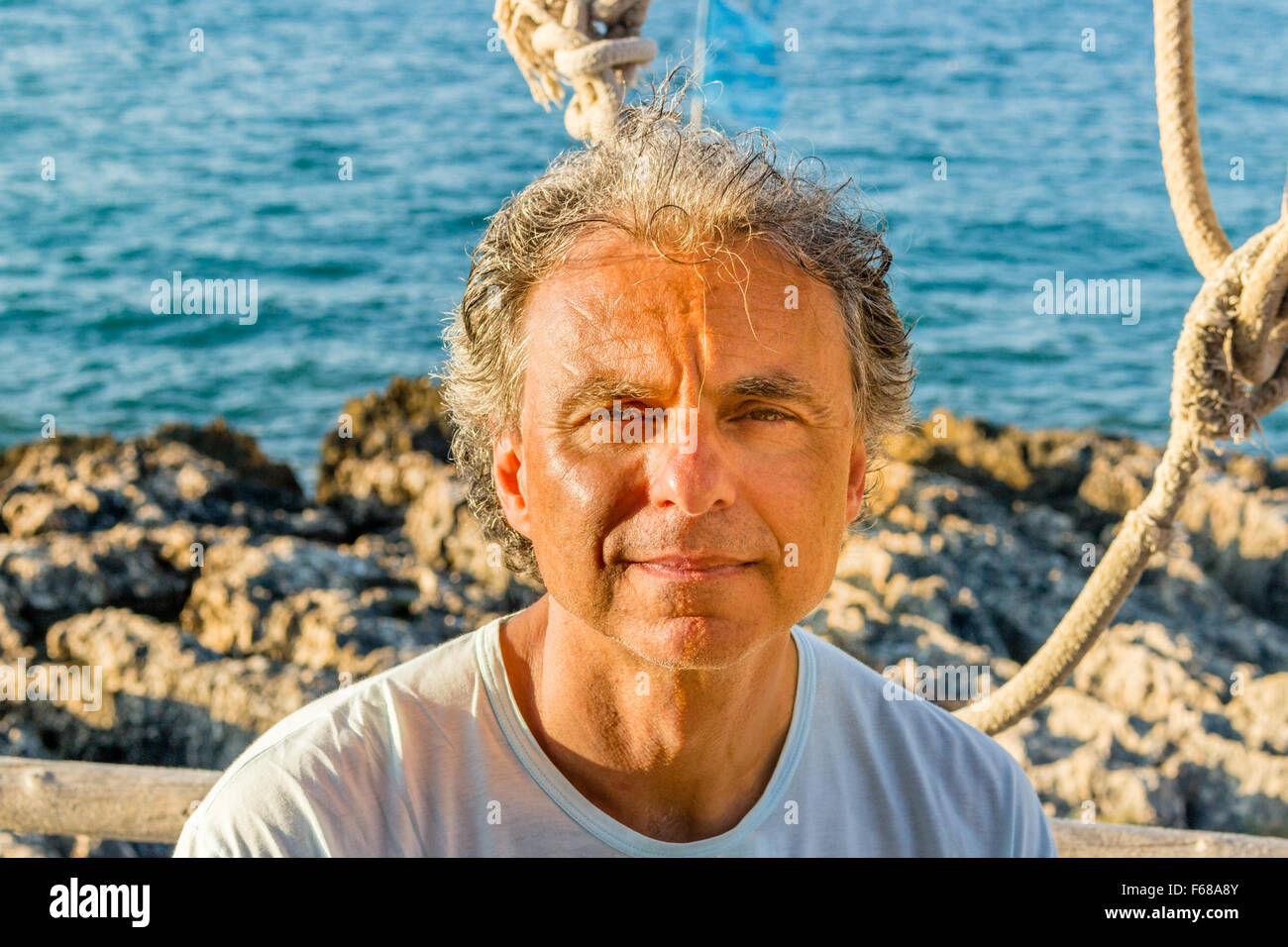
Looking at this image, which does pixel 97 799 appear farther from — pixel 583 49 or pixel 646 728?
pixel 583 49

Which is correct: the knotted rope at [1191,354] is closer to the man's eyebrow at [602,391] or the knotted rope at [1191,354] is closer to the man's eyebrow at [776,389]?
the man's eyebrow at [776,389]

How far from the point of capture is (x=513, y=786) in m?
1.38

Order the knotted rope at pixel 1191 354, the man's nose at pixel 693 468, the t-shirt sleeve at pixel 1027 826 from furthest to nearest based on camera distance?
A: the knotted rope at pixel 1191 354
the t-shirt sleeve at pixel 1027 826
the man's nose at pixel 693 468

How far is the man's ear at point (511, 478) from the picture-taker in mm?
1480

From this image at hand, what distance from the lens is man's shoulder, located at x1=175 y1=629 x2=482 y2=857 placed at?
4.17ft

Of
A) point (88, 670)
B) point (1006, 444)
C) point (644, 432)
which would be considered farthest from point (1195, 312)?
point (1006, 444)

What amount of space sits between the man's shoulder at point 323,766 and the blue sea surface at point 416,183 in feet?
15.2

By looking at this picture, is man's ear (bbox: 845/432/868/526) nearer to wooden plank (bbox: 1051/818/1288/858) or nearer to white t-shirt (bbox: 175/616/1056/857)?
white t-shirt (bbox: 175/616/1056/857)

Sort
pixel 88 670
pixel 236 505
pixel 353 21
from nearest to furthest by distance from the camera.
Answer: pixel 88 670 → pixel 236 505 → pixel 353 21

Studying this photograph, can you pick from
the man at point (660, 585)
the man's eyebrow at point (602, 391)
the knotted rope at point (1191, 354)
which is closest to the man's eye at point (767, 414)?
the man at point (660, 585)

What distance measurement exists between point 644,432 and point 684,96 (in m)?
0.69
